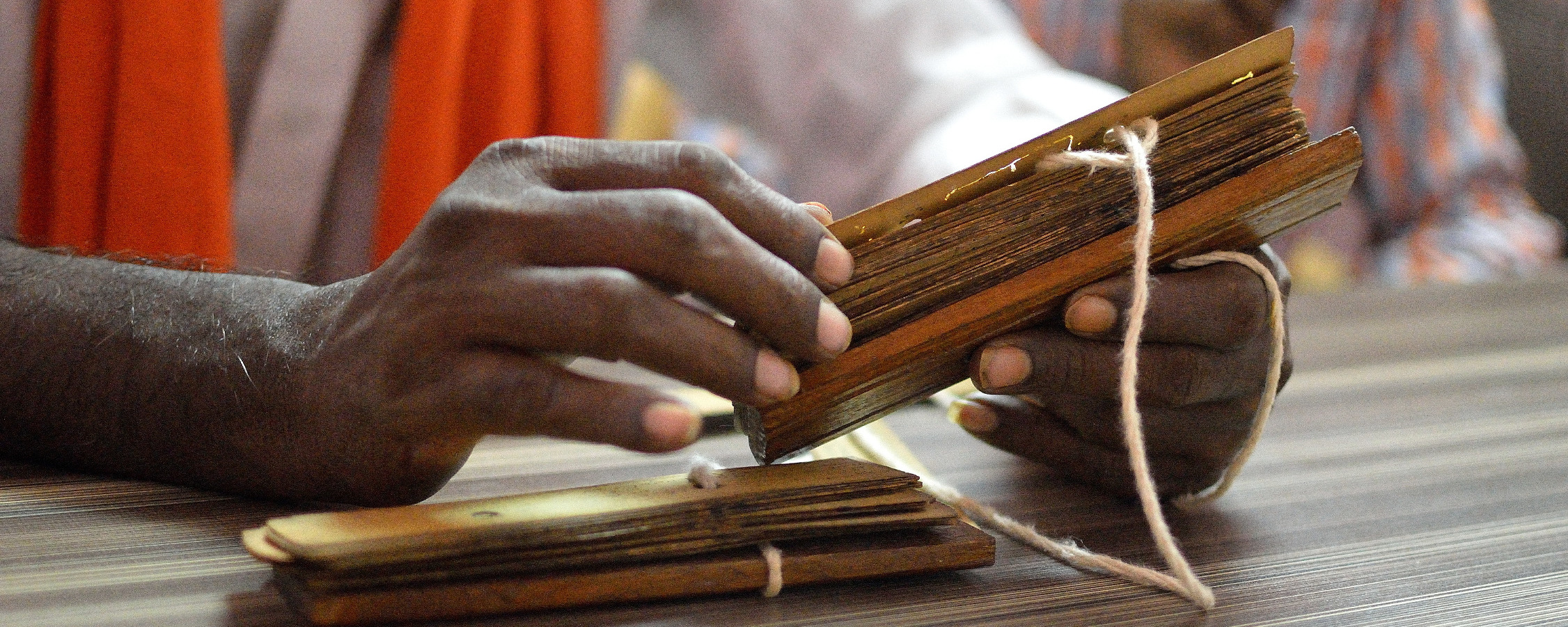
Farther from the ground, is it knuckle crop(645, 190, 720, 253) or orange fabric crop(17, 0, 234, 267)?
orange fabric crop(17, 0, 234, 267)

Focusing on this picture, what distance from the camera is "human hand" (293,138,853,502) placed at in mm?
435

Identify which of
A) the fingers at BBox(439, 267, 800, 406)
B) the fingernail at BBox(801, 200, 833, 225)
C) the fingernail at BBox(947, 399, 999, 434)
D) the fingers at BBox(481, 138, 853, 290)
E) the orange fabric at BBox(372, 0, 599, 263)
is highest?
the orange fabric at BBox(372, 0, 599, 263)

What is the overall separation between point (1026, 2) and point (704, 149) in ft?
7.13

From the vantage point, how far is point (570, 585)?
16.9 inches

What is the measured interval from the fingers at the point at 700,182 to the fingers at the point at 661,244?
0.9 inches

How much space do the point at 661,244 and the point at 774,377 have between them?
0.08 meters

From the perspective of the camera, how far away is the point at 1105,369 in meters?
0.54

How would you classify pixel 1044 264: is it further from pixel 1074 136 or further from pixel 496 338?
pixel 496 338

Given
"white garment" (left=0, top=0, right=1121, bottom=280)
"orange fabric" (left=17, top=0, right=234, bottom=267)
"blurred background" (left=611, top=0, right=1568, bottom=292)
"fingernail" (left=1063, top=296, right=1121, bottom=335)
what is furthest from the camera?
"blurred background" (left=611, top=0, right=1568, bottom=292)

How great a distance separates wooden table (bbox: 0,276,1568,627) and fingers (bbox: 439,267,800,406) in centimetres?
11

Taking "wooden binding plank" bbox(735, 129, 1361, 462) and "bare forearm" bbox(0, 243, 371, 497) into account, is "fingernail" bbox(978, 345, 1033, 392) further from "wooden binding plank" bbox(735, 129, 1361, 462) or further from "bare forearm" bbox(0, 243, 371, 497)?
"bare forearm" bbox(0, 243, 371, 497)

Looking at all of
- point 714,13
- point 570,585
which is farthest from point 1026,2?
point 570,585

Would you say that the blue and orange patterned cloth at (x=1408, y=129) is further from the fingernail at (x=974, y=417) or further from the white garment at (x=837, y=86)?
the fingernail at (x=974, y=417)

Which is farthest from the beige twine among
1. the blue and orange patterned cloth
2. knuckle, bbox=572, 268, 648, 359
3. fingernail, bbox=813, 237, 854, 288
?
the blue and orange patterned cloth
